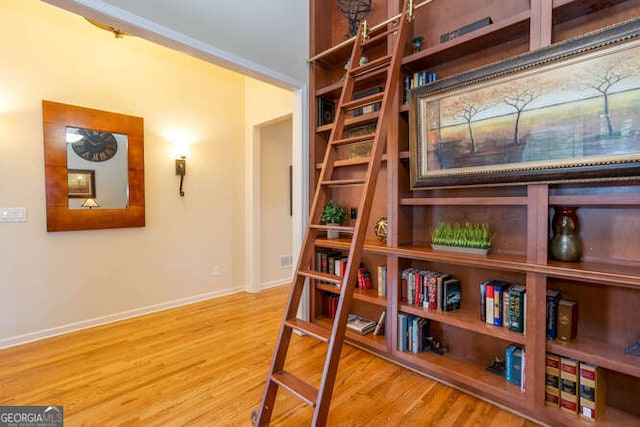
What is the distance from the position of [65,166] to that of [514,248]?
12.4 feet

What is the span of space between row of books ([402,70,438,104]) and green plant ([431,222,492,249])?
987 mm

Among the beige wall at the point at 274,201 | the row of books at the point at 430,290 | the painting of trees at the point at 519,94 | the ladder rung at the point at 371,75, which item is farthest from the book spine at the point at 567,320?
the beige wall at the point at 274,201

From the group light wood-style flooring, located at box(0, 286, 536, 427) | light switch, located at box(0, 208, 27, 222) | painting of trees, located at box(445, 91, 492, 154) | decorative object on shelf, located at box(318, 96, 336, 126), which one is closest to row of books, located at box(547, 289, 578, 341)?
light wood-style flooring, located at box(0, 286, 536, 427)

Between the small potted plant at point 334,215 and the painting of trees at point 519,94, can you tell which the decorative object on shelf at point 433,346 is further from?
the painting of trees at point 519,94

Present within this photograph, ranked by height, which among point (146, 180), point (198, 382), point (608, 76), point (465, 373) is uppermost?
point (608, 76)

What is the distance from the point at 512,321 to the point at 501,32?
1.75 m

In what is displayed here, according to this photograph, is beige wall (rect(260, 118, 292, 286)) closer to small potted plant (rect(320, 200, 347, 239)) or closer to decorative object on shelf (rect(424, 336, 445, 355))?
small potted plant (rect(320, 200, 347, 239))

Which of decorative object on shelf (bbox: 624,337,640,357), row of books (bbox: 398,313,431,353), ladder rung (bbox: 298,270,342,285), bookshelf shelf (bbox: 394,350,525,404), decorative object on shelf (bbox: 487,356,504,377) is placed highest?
ladder rung (bbox: 298,270,342,285)

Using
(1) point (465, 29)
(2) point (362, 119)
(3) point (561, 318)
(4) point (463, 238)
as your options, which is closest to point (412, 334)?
(4) point (463, 238)

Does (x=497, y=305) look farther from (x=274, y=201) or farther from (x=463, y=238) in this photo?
(x=274, y=201)

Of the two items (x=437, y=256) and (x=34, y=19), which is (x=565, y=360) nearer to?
(x=437, y=256)

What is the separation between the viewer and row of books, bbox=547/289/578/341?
1.68 meters

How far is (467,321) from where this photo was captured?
1961 millimetres

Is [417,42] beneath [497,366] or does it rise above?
above
